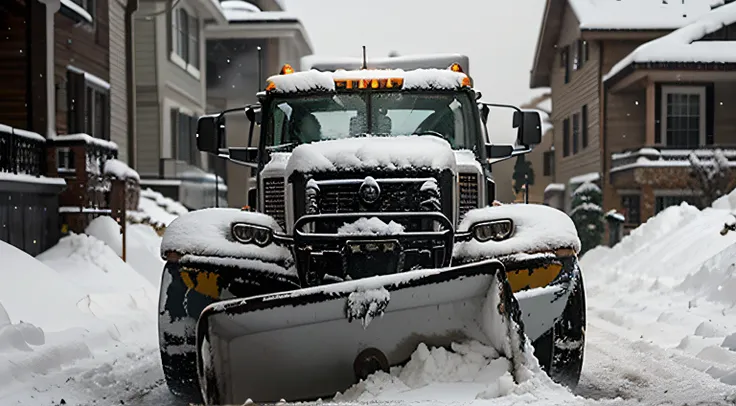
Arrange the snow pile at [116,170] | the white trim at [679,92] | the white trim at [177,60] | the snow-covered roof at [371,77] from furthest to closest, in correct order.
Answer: the white trim at [177,60], the white trim at [679,92], the snow pile at [116,170], the snow-covered roof at [371,77]

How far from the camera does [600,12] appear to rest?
88.0ft

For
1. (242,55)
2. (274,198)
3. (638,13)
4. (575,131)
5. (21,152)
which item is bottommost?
(274,198)

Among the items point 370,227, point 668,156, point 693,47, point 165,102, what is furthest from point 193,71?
point 370,227

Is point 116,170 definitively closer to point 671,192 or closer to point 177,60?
point 177,60

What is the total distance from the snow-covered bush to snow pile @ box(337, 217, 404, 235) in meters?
16.1

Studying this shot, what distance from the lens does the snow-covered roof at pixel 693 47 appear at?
23.2 metres

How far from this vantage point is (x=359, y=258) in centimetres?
515

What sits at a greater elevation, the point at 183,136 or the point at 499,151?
the point at 183,136

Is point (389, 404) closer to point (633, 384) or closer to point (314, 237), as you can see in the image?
point (314, 237)

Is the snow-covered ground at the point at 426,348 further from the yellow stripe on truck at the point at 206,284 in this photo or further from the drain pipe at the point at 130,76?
the drain pipe at the point at 130,76

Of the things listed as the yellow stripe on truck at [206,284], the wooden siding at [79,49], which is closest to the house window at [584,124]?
the wooden siding at [79,49]

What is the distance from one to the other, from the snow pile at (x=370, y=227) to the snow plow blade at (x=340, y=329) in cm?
63

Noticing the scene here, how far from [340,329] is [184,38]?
2338cm

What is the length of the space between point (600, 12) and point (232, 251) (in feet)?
77.9
